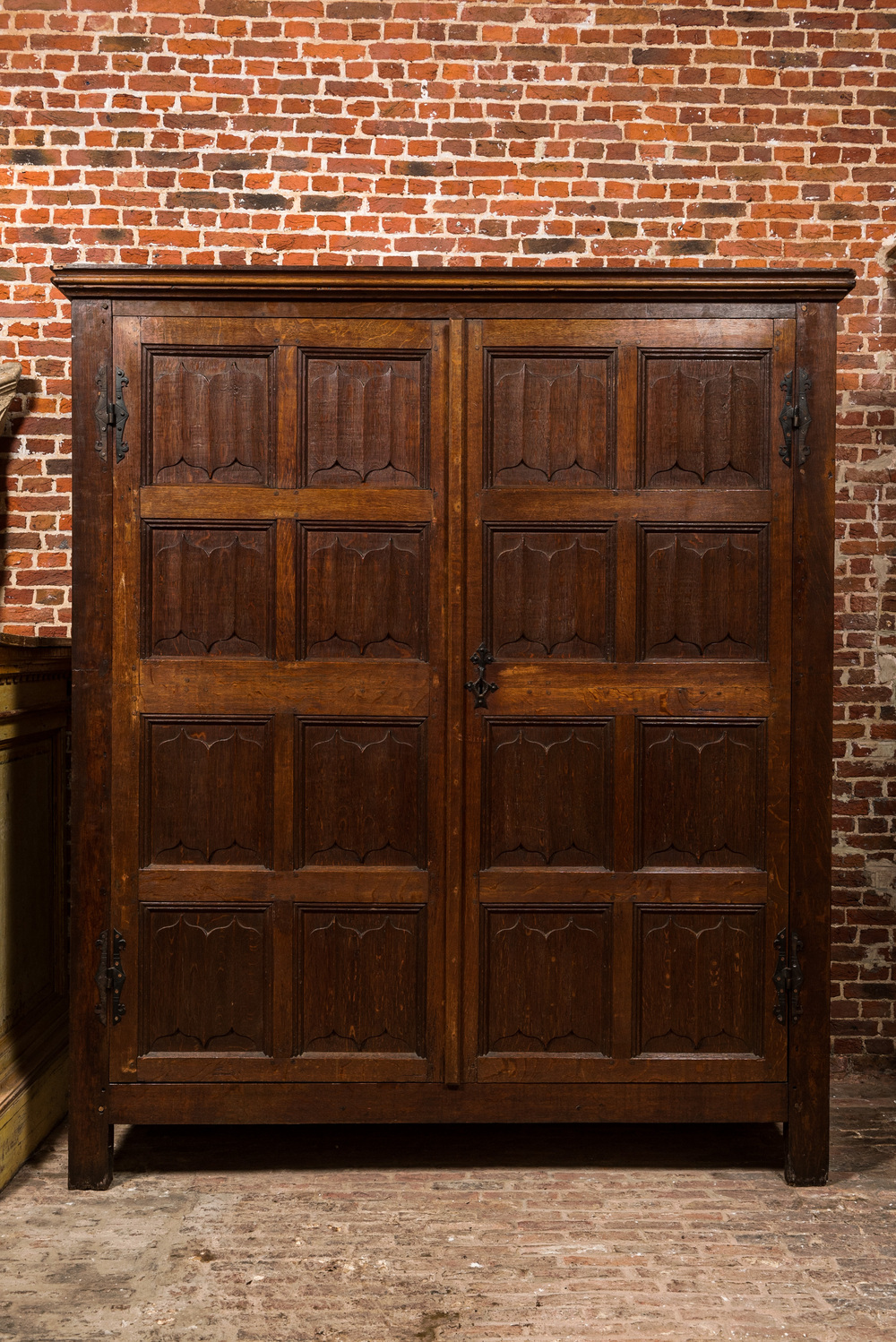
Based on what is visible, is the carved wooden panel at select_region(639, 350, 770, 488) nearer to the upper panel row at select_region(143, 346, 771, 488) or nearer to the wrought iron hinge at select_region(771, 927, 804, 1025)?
the upper panel row at select_region(143, 346, 771, 488)

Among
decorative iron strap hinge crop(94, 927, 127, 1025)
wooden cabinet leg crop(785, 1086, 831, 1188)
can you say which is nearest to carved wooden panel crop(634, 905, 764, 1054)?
wooden cabinet leg crop(785, 1086, 831, 1188)

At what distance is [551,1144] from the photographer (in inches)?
119

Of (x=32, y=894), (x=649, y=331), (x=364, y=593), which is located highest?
(x=649, y=331)

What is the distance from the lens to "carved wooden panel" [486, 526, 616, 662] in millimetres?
2736

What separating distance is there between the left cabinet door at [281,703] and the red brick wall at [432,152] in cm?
99

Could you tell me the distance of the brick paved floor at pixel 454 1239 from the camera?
7.22 feet

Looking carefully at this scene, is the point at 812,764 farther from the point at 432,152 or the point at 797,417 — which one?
the point at 432,152

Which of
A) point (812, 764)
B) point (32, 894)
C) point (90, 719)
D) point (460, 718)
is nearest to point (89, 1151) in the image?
point (32, 894)

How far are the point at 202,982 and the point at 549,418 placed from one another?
1844 mm

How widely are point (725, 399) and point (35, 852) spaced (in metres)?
2.53

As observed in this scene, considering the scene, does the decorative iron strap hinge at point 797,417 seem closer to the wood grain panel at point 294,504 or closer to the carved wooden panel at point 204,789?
the wood grain panel at point 294,504

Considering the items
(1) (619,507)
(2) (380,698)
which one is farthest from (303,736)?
(1) (619,507)

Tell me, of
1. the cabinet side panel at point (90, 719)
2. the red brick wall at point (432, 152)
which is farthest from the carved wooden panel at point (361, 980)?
the red brick wall at point (432, 152)

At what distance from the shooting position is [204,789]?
8.96 ft
